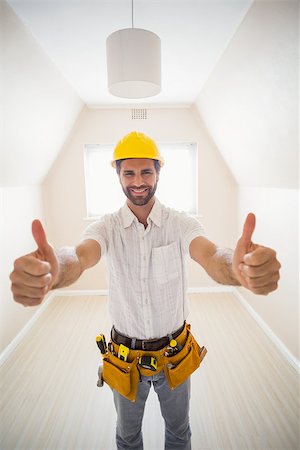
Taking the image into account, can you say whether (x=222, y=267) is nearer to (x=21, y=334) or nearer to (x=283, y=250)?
(x=283, y=250)

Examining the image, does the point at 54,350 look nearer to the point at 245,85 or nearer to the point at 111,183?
the point at 111,183

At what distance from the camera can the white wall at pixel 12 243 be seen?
7.74 ft

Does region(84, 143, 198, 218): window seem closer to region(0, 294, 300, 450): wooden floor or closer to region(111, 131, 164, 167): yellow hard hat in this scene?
region(0, 294, 300, 450): wooden floor

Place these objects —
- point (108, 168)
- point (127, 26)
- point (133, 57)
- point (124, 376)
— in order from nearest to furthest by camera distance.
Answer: point (124, 376), point (133, 57), point (127, 26), point (108, 168)

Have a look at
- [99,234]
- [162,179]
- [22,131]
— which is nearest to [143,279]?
[99,234]

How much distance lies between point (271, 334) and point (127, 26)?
2.96 m

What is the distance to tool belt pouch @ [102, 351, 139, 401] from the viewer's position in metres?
1.06

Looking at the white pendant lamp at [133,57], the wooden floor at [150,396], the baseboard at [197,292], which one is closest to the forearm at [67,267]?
the white pendant lamp at [133,57]

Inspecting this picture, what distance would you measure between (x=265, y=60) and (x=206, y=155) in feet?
6.22

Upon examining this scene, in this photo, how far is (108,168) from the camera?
353 centimetres

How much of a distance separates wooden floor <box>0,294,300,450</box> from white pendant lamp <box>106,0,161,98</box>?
7.29ft

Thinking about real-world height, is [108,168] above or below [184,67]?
below

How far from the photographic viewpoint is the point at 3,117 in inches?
71.7

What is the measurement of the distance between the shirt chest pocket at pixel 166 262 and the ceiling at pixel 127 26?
1458 millimetres
